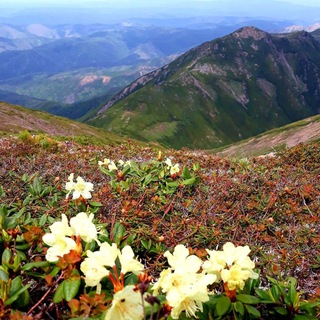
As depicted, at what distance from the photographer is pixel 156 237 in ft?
17.5

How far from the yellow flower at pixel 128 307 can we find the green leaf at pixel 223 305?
1.02 m

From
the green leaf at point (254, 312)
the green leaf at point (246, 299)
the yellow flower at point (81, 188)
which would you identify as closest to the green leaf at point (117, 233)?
the yellow flower at point (81, 188)

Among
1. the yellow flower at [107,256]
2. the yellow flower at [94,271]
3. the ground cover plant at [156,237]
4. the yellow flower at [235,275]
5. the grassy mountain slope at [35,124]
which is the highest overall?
the yellow flower at [107,256]

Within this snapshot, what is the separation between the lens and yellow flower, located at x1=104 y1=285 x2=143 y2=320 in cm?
241

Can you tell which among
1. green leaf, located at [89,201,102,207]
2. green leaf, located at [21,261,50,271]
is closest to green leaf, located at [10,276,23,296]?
green leaf, located at [21,261,50,271]

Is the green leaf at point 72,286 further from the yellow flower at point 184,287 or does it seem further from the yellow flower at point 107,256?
the yellow flower at point 184,287

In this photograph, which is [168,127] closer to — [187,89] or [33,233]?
[187,89]

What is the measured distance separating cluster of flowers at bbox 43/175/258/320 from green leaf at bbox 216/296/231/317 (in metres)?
0.10

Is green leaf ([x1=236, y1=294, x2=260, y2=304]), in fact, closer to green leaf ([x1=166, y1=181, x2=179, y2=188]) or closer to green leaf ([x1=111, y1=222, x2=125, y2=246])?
green leaf ([x1=111, y1=222, x2=125, y2=246])

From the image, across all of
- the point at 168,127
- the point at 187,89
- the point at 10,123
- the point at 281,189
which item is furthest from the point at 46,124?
the point at 187,89

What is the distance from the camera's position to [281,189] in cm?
753

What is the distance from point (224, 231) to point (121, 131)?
153629 mm

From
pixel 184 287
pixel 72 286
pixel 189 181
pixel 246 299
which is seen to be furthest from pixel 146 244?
pixel 189 181

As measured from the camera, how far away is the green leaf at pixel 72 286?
3152 millimetres
